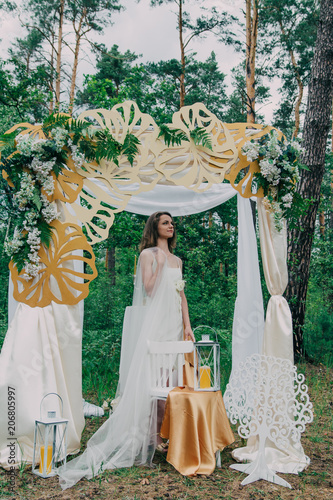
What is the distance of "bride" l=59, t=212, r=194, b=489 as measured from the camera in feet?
12.1

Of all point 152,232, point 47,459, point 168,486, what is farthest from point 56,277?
point 168,486

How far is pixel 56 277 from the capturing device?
3.99 m

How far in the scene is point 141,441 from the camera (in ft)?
12.5

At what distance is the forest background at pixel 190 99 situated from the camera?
7301mm

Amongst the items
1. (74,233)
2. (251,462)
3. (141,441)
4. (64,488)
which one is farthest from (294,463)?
(74,233)

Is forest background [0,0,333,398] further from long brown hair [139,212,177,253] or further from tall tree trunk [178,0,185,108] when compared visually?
long brown hair [139,212,177,253]

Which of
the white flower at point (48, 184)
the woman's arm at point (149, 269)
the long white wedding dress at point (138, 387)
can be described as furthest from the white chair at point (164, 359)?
the white flower at point (48, 184)

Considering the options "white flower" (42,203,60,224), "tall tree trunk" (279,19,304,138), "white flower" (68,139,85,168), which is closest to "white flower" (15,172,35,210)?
"white flower" (42,203,60,224)

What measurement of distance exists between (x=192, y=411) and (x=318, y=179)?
4.99 meters

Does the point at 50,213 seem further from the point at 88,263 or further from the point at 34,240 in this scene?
the point at 88,263

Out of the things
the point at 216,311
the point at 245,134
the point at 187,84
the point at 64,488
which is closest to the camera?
the point at 64,488

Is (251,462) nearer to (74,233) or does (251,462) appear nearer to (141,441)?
(141,441)

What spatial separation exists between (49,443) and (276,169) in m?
2.87

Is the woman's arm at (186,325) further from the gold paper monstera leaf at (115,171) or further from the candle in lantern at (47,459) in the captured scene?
the candle in lantern at (47,459)
